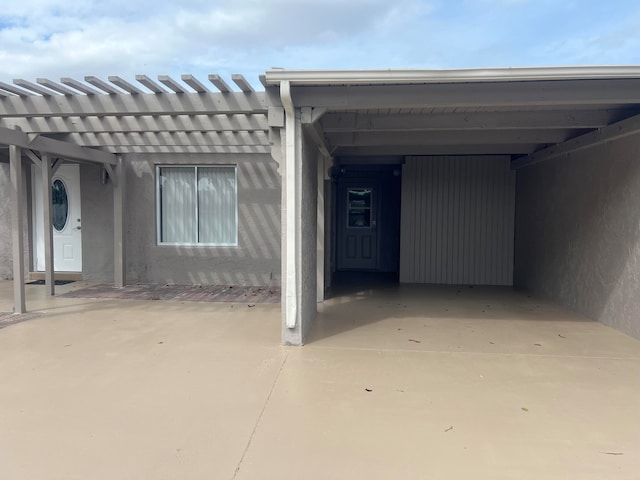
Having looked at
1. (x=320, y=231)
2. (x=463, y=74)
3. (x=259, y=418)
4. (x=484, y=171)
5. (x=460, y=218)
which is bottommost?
(x=259, y=418)

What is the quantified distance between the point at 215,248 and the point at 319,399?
554cm

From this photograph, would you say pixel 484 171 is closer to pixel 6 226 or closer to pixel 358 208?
pixel 358 208

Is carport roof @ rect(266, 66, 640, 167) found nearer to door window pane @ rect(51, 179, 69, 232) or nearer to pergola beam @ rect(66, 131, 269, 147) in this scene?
pergola beam @ rect(66, 131, 269, 147)

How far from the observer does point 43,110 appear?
5164mm

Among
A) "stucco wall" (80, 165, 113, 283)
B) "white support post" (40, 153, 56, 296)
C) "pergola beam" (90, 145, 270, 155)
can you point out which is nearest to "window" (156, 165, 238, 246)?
"pergola beam" (90, 145, 270, 155)

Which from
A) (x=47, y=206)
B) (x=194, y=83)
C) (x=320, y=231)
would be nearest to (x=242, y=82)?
(x=194, y=83)

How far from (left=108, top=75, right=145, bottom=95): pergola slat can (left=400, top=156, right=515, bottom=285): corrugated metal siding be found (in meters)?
5.39

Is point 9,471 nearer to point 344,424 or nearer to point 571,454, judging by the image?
point 344,424

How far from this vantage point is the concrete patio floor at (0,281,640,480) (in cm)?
243

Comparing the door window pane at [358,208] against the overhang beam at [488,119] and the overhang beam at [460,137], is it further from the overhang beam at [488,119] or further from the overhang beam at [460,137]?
the overhang beam at [488,119]

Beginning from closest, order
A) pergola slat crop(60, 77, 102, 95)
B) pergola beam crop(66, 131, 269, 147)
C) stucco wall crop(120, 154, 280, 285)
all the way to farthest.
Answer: pergola slat crop(60, 77, 102, 95) → pergola beam crop(66, 131, 269, 147) → stucco wall crop(120, 154, 280, 285)

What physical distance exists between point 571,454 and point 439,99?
3.14 m

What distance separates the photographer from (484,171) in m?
8.50

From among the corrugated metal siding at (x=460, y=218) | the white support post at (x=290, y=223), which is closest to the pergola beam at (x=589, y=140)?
the corrugated metal siding at (x=460, y=218)
